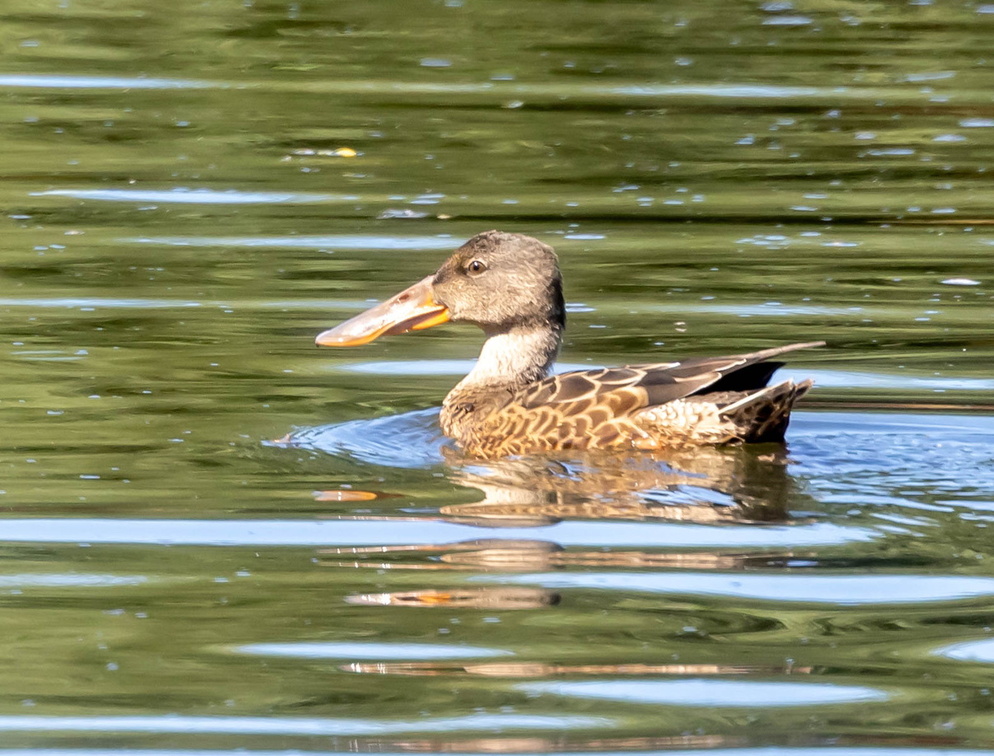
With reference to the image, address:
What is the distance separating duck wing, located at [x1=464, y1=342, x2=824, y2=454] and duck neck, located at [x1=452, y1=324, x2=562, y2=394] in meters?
0.65

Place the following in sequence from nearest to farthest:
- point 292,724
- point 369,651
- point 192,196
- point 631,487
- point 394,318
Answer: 1. point 292,724
2. point 369,651
3. point 631,487
4. point 394,318
5. point 192,196

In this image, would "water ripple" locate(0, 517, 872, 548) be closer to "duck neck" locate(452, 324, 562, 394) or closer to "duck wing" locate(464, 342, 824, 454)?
"duck wing" locate(464, 342, 824, 454)

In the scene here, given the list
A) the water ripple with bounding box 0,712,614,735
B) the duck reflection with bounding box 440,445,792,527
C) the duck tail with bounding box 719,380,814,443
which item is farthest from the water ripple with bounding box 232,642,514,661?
the duck tail with bounding box 719,380,814,443

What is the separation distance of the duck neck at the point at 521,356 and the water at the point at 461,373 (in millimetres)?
299

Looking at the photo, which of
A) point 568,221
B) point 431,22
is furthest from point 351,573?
point 431,22

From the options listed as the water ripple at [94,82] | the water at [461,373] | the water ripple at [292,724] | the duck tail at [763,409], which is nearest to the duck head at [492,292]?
the water at [461,373]

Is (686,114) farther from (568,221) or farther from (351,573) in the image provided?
(351,573)

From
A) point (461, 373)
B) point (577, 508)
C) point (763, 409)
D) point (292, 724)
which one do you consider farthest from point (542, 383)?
point (292, 724)

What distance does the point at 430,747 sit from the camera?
438 centimetres

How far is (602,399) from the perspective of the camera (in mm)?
6973

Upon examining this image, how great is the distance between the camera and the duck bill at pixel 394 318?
8000 millimetres

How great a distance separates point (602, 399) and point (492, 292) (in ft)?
3.63

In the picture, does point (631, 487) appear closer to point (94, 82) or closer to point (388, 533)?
point (388, 533)

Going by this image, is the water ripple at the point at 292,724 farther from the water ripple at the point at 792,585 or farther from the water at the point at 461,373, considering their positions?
the water ripple at the point at 792,585
